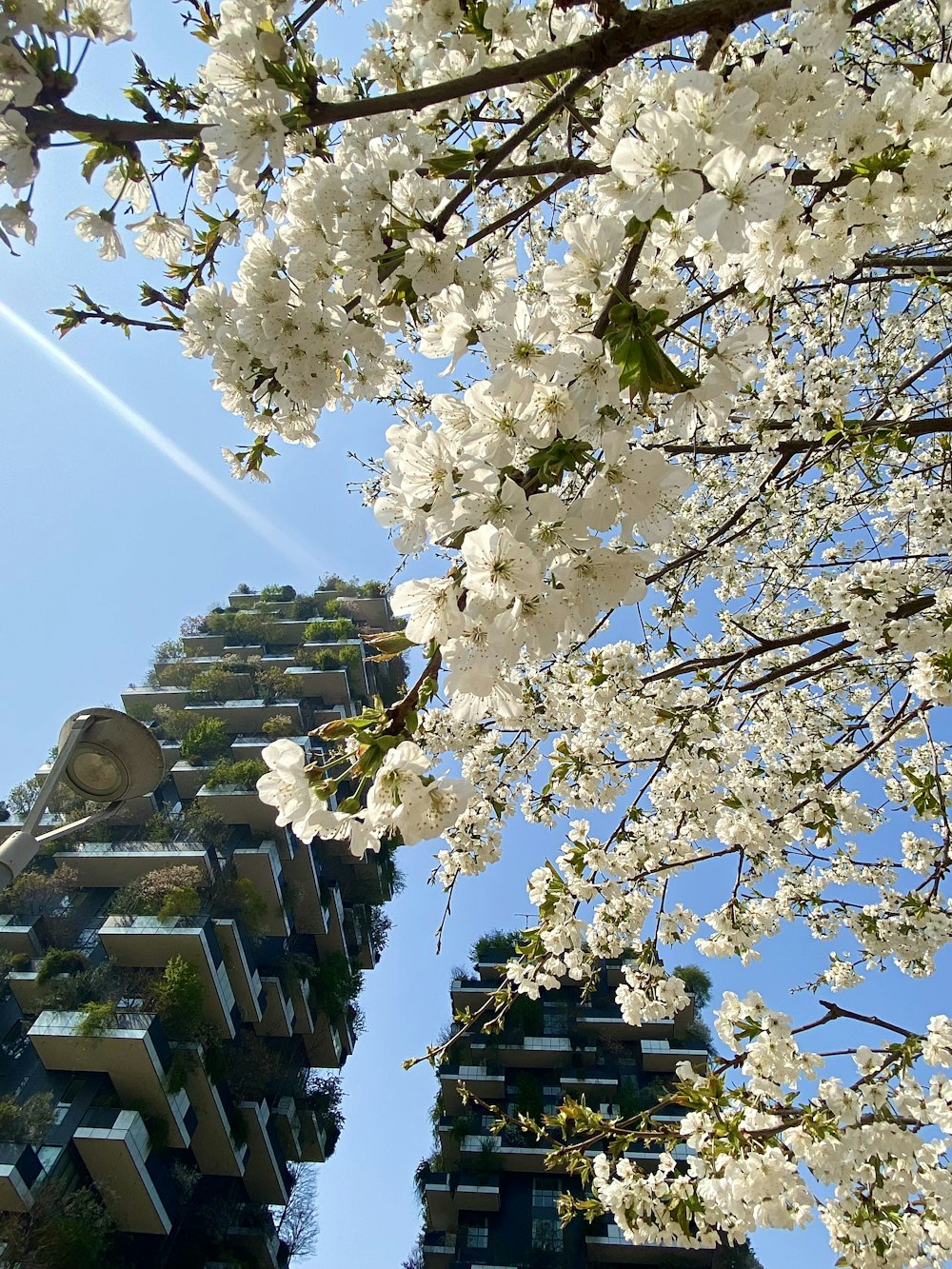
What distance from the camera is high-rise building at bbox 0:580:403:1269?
11906 millimetres

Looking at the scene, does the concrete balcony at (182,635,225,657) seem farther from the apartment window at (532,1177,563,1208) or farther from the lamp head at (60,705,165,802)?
the lamp head at (60,705,165,802)

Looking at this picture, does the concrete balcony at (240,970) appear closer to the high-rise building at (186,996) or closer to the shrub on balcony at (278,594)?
the high-rise building at (186,996)

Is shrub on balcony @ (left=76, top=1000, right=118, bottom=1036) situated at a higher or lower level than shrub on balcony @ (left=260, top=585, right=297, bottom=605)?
lower

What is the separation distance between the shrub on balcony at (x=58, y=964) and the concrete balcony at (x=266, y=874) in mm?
3688

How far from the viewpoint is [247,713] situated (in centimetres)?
2038

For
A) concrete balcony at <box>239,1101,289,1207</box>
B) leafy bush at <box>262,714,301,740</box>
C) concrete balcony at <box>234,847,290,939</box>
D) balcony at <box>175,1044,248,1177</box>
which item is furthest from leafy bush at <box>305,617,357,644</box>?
concrete balcony at <box>239,1101,289,1207</box>

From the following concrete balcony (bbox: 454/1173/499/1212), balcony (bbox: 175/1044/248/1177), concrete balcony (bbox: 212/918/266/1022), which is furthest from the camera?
concrete balcony (bbox: 454/1173/499/1212)

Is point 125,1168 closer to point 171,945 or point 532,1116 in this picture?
point 171,945

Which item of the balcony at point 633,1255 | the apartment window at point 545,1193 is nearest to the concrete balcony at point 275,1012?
the apartment window at point 545,1193

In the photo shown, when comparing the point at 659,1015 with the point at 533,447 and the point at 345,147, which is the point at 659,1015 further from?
the point at 345,147

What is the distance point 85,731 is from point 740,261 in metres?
3.22

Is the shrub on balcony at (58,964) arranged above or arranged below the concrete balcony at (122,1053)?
above

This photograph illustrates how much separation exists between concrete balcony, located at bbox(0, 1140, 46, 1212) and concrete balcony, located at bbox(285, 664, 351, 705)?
12.7 metres

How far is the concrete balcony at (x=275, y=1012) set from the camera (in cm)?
1688
